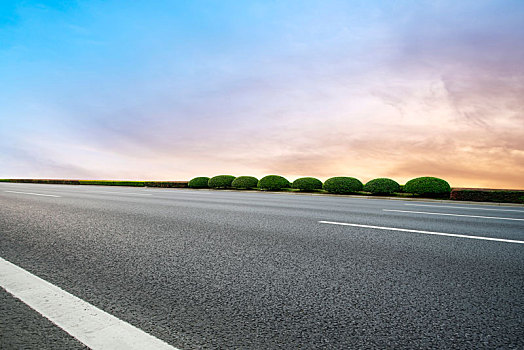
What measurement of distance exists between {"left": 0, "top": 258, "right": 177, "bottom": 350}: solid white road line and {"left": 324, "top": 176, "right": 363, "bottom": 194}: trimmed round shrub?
72.6 feet

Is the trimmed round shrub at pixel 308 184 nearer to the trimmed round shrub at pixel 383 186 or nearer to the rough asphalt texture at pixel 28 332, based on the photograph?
the trimmed round shrub at pixel 383 186

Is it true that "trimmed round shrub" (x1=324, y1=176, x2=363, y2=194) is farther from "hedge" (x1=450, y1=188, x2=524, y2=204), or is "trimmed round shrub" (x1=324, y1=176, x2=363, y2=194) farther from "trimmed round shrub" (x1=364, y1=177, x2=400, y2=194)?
"hedge" (x1=450, y1=188, x2=524, y2=204)

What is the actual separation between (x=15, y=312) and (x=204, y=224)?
4003mm

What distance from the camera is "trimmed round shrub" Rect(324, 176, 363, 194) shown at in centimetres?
2361

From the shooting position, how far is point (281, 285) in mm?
2889

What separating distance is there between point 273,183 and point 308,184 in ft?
11.1

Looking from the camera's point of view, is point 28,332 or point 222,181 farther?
point 222,181

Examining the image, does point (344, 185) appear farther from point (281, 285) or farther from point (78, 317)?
point (78, 317)

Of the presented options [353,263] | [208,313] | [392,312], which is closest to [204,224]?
[353,263]

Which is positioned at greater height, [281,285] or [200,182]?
[200,182]

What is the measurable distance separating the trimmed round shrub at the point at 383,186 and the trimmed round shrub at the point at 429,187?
0.89 m

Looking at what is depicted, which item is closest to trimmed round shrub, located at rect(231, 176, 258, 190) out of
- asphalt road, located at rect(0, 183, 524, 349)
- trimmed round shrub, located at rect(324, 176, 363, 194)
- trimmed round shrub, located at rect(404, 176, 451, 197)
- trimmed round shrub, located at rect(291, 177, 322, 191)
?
trimmed round shrub, located at rect(291, 177, 322, 191)

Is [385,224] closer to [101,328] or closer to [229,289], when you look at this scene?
[229,289]

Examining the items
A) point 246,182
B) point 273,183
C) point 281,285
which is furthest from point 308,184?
point 281,285
